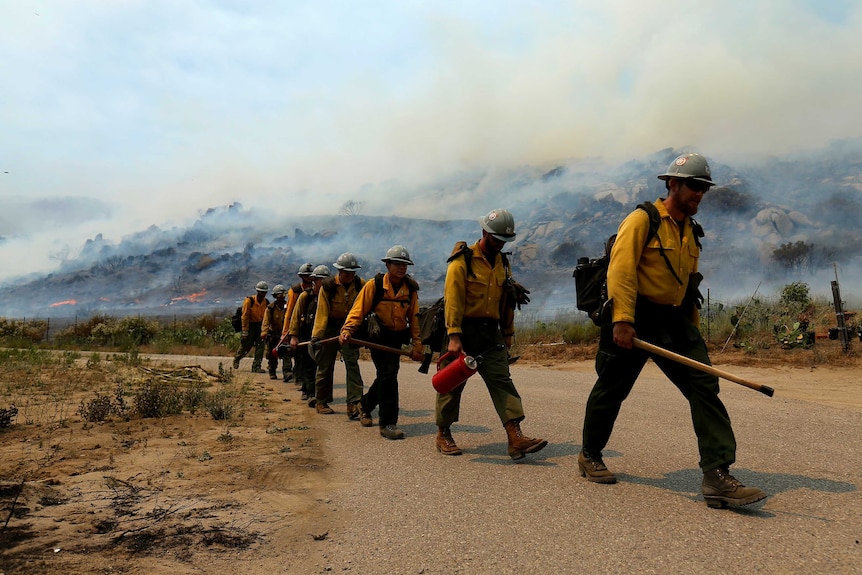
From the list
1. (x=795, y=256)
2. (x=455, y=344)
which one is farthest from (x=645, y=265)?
(x=795, y=256)

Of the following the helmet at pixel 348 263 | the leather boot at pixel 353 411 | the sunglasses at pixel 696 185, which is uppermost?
the sunglasses at pixel 696 185

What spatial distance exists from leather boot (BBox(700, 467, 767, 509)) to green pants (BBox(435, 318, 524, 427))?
181cm

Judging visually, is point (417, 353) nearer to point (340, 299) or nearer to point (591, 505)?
point (340, 299)

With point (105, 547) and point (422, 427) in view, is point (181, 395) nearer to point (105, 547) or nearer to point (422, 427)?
point (422, 427)

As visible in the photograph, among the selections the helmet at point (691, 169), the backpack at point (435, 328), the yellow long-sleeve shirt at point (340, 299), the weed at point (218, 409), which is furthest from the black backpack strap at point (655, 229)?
the weed at point (218, 409)

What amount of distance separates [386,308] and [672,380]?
368 cm

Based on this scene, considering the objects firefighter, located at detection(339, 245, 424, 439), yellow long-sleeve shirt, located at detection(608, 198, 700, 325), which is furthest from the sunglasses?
firefighter, located at detection(339, 245, 424, 439)

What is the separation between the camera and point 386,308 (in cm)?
750

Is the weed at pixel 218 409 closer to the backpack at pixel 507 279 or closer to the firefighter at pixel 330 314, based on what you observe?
the firefighter at pixel 330 314

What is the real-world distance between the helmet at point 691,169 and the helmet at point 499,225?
63.4 inches

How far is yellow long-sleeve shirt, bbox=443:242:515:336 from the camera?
575 cm

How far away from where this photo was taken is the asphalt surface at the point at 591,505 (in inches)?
132

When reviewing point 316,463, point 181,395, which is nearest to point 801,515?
point 316,463

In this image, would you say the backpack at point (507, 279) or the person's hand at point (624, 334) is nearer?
the person's hand at point (624, 334)
